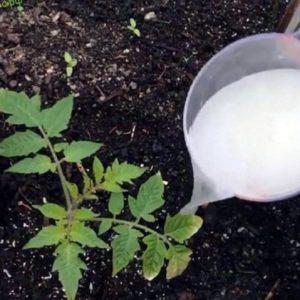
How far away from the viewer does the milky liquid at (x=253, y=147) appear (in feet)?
3.36

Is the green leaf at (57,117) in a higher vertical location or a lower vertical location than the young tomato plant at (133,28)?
higher

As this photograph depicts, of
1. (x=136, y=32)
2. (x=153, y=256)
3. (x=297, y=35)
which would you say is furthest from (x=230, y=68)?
(x=153, y=256)

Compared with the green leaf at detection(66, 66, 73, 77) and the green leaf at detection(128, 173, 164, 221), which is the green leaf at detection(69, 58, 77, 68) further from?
the green leaf at detection(128, 173, 164, 221)

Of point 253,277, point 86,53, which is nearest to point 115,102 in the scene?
point 86,53

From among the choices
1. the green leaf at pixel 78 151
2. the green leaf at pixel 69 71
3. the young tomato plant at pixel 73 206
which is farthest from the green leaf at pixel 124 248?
the green leaf at pixel 69 71

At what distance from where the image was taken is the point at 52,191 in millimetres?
1146

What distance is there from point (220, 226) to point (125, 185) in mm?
180

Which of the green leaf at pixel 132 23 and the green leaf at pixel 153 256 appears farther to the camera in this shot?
the green leaf at pixel 132 23

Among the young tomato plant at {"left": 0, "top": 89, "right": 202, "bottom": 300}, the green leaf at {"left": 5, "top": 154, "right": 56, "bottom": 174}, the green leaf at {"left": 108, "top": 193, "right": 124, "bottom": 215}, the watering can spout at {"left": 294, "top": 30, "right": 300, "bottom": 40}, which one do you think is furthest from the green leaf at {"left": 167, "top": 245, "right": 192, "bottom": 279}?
the watering can spout at {"left": 294, "top": 30, "right": 300, "bottom": 40}

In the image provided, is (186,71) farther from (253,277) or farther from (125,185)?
(253,277)

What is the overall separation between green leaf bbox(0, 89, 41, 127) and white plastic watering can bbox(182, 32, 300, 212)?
0.77 ft

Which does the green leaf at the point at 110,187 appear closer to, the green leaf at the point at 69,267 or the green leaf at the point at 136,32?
the green leaf at the point at 69,267

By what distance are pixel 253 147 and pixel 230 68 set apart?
0.15m

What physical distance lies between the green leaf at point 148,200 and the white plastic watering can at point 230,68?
9 cm
